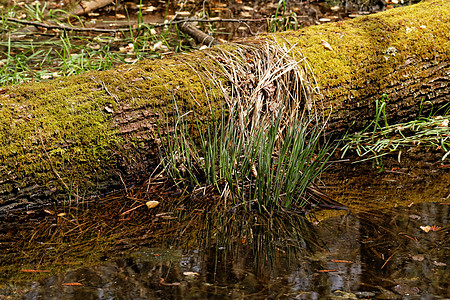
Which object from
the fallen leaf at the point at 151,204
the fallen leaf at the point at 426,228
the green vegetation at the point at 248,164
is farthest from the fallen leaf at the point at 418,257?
the fallen leaf at the point at 151,204

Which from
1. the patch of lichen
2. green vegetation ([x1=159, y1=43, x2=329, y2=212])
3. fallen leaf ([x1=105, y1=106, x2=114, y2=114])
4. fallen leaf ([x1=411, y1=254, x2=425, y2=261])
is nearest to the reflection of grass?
the patch of lichen

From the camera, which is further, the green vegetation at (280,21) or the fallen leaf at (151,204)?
the green vegetation at (280,21)

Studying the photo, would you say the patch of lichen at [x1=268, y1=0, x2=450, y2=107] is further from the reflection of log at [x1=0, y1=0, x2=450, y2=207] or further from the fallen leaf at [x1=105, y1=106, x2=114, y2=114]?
the fallen leaf at [x1=105, y1=106, x2=114, y2=114]

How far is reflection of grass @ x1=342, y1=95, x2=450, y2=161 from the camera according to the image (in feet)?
11.0

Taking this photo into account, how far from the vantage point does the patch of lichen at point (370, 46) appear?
131 inches

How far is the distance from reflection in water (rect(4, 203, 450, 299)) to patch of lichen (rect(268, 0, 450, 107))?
1263 mm

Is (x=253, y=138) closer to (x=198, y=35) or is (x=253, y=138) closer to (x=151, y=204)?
(x=151, y=204)

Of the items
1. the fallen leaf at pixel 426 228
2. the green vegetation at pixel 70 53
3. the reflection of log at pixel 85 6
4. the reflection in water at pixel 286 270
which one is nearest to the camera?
the reflection in water at pixel 286 270

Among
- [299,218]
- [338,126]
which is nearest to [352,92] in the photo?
[338,126]

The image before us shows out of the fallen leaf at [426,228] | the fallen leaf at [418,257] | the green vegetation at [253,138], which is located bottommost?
the fallen leaf at [426,228]

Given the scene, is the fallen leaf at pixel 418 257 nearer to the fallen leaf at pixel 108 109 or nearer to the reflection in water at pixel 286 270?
the reflection in water at pixel 286 270

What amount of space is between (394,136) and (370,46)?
0.70m

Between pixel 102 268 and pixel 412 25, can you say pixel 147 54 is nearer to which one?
pixel 412 25

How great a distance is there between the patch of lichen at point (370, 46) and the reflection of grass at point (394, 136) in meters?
0.21
